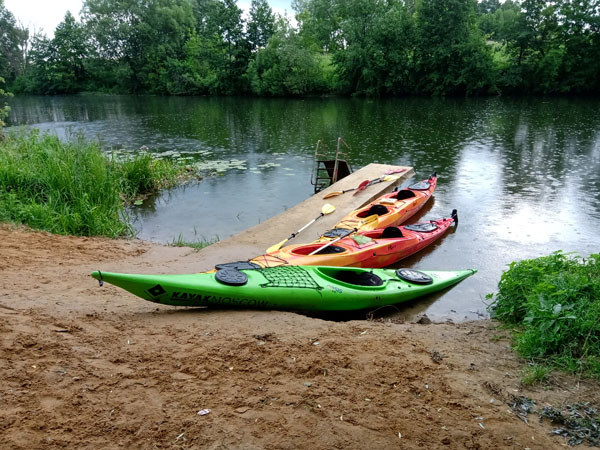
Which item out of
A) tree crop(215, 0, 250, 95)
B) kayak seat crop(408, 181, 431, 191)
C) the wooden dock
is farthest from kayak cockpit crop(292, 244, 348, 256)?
tree crop(215, 0, 250, 95)

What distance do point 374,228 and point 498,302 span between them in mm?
2638

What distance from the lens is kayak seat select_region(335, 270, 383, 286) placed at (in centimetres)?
512

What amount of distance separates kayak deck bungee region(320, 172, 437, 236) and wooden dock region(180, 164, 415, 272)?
12.3 inches

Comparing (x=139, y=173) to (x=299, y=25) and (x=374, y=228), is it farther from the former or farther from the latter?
(x=299, y=25)

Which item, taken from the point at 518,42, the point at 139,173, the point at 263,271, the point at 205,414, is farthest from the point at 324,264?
the point at 518,42

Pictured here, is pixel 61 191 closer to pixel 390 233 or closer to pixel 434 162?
pixel 390 233

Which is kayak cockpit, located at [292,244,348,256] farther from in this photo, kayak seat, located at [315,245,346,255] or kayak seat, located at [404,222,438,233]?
kayak seat, located at [404,222,438,233]

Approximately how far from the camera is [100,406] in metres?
2.48

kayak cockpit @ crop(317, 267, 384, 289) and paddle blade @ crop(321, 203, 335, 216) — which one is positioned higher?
paddle blade @ crop(321, 203, 335, 216)

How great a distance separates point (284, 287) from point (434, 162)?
9526mm

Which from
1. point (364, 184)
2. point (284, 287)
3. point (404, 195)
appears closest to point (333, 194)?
point (364, 184)

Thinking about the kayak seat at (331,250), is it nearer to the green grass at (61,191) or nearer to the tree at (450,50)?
the green grass at (61,191)

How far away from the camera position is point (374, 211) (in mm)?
7543

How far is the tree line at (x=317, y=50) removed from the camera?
1091 inches
